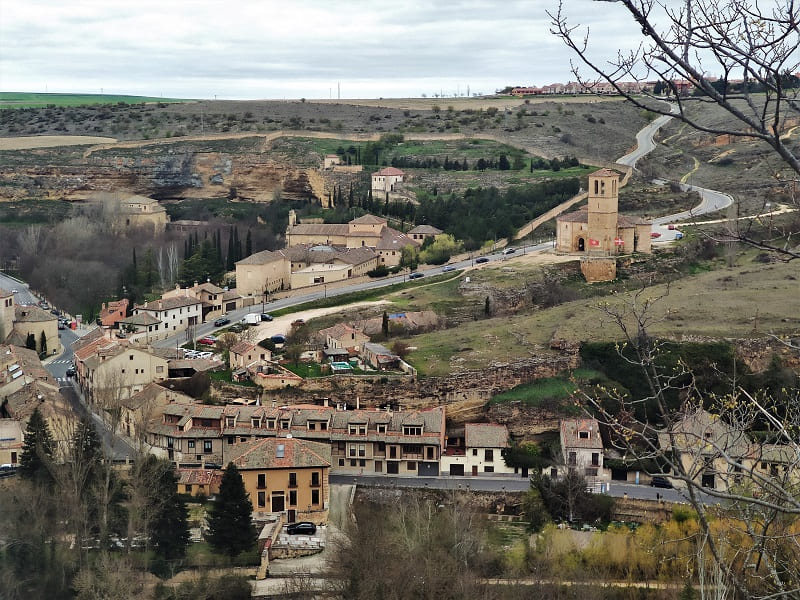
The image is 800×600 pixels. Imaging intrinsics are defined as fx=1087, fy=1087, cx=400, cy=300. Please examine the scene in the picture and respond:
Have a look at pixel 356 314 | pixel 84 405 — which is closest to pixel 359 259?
pixel 356 314

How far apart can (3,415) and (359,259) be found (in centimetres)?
2017

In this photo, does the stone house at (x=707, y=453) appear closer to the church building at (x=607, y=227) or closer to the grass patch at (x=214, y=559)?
the grass patch at (x=214, y=559)

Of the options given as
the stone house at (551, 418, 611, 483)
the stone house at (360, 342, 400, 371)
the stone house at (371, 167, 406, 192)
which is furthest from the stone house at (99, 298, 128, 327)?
the stone house at (371, 167, 406, 192)

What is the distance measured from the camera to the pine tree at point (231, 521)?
76.3ft

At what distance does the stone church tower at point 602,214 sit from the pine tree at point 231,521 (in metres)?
25.1

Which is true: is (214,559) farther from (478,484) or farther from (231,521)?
(478,484)

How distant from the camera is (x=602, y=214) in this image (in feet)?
150

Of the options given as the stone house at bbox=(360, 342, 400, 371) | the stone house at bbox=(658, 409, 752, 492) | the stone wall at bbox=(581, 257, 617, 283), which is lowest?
the stone house at bbox=(360, 342, 400, 371)

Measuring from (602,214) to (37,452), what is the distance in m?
27.3

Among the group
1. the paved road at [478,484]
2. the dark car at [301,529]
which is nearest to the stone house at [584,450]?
the paved road at [478,484]

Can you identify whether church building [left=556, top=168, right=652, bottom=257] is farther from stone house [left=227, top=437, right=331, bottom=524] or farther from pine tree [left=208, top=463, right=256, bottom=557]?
pine tree [left=208, top=463, right=256, bottom=557]

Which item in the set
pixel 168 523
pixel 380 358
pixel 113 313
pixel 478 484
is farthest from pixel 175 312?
pixel 168 523

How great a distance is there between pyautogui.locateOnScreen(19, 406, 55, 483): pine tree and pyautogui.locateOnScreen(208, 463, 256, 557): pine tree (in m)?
4.12

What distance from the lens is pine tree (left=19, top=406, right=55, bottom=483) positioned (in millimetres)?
25109
